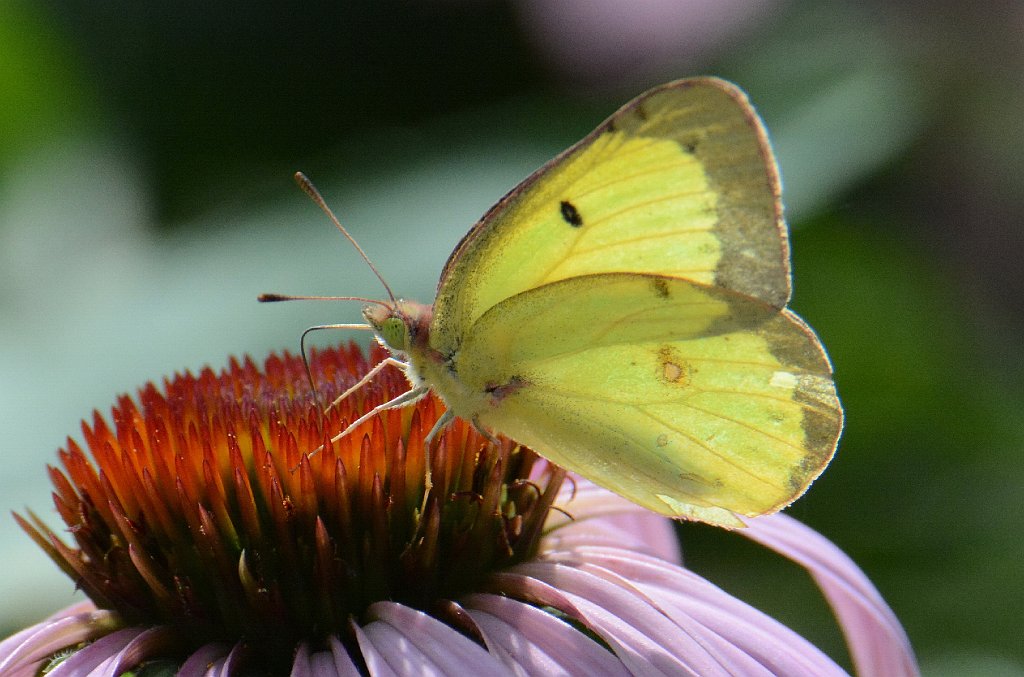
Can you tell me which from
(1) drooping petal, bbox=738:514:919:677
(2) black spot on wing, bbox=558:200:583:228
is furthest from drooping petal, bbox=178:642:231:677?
(1) drooping petal, bbox=738:514:919:677

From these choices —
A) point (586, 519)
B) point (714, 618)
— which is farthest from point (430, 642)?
point (586, 519)

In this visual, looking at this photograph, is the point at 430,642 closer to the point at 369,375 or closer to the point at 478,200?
the point at 369,375

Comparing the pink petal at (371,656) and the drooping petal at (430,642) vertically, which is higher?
the pink petal at (371,656)

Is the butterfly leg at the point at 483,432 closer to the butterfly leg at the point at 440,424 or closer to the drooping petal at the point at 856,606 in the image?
the butterfly leg at the point at 440,424

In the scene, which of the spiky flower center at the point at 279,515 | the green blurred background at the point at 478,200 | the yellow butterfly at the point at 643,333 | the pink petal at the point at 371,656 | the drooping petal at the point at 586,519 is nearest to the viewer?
the pink petal at the point at 371,656

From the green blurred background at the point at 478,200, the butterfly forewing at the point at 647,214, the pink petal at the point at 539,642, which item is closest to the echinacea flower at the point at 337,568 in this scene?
the pink petal at the point at 539,642

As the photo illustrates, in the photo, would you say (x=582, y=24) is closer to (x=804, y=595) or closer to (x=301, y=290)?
(x=301, y=290)
